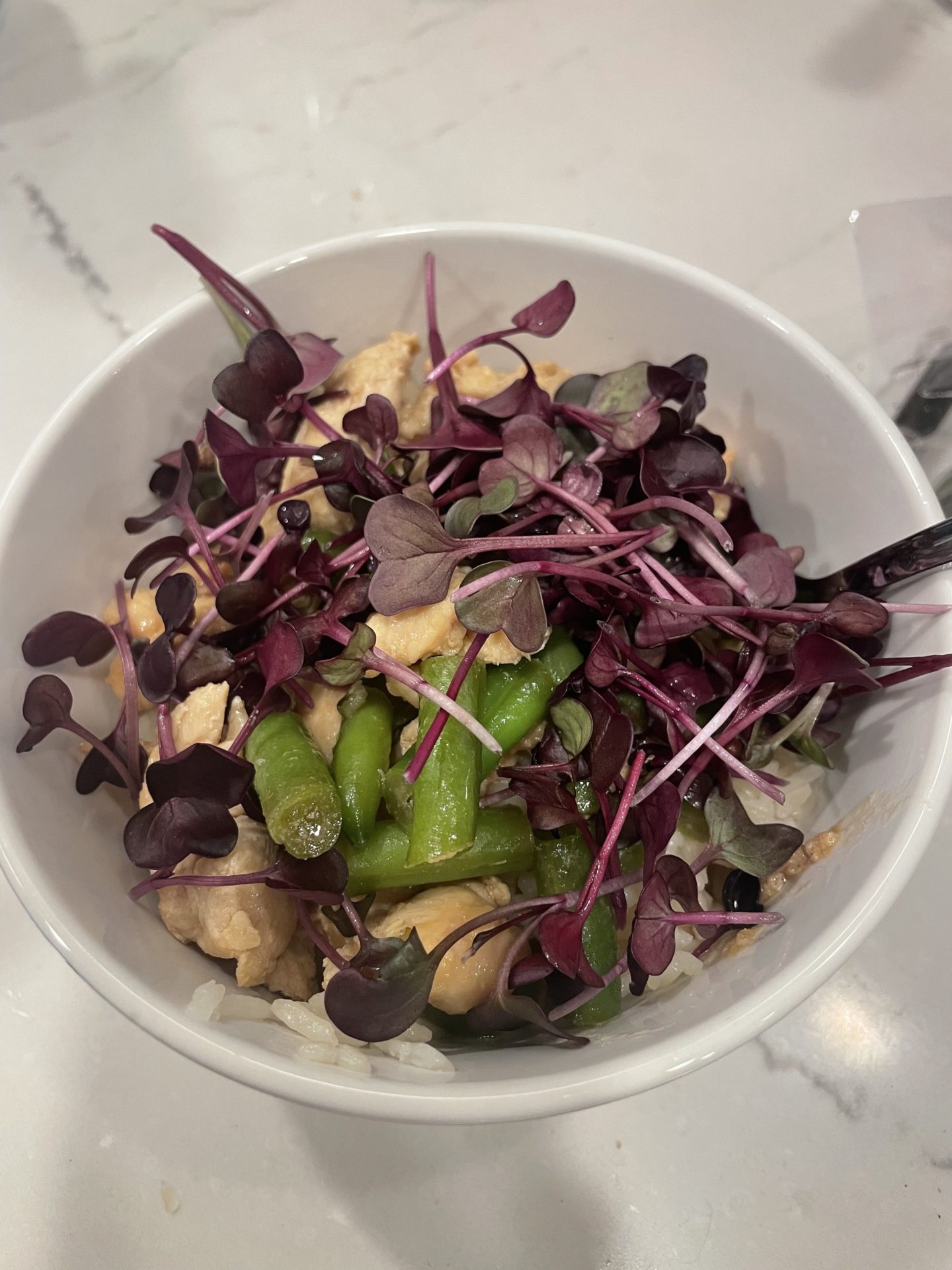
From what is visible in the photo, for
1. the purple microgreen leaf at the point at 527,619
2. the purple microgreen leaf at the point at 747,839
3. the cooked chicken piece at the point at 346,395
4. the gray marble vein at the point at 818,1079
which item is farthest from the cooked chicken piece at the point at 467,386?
the gray marble vein at the point at 818,1079

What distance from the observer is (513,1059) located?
2.55 ft

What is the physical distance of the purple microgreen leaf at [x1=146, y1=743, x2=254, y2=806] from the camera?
2.58ft

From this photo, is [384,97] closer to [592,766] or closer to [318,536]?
[318,536]

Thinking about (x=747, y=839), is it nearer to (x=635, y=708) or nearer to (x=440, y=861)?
(x=635, y=708)

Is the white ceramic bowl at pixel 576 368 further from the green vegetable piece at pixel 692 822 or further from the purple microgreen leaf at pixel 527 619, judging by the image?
the purple microgreen leaf at pixel 527 619

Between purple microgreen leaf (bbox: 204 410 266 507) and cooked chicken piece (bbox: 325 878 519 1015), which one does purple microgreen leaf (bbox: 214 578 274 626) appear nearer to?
purple microgreen leaf (bbox: 204 410 266 507)

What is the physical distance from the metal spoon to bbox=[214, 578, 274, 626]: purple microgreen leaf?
0.64m

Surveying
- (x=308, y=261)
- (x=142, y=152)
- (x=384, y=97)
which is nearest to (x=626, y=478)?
(x=308, y=261)

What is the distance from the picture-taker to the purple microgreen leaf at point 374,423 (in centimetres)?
99

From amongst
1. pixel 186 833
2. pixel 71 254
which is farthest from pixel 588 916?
pixel 71 254

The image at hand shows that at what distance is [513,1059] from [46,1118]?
564 millimetres

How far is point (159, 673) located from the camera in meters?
0.90

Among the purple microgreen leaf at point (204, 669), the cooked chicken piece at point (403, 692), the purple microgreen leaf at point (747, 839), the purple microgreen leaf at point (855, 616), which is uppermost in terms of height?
the purple microgreen leaf at point (204, 669)

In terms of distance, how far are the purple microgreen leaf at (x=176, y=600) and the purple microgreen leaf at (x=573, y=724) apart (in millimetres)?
400
